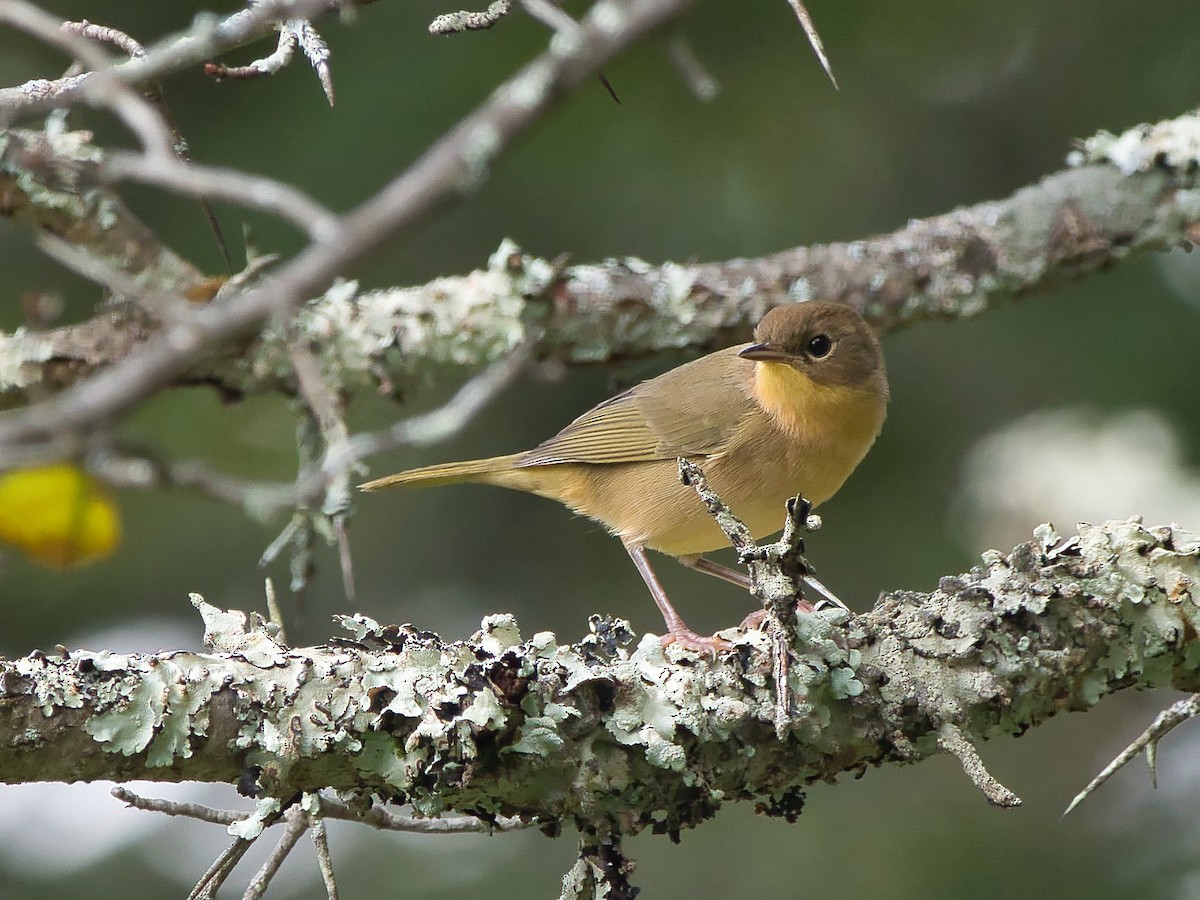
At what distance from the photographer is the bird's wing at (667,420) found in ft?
15.3

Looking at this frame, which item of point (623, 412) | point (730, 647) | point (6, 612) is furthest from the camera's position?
point (6, 612)

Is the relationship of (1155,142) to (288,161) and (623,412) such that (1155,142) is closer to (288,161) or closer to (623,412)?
(623,412)

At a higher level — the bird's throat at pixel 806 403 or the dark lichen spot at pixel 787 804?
the bird's throat at pixel 806 403

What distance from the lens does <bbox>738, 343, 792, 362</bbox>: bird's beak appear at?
4328 millimetres

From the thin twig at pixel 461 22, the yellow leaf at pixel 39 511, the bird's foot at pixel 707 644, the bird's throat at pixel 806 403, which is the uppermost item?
the bird's throat at pixel 806 403


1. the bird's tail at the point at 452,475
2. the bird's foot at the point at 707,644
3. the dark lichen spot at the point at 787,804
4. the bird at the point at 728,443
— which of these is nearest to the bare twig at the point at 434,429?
the bird's foot at the point at 707,644

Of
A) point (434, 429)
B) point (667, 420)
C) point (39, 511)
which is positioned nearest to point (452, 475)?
point (667, 420)

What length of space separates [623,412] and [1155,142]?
224cm

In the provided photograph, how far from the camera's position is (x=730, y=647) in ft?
9.77

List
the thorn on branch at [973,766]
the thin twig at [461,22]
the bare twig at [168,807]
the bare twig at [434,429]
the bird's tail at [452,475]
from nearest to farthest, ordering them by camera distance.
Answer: the bare twig at [434,429] → the thin twig at [461,22] → the thorn on branch at [973,766] → the bare twig at [168,807] → the bird's tail at [452,475]

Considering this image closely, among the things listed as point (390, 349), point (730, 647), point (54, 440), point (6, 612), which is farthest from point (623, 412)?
point (54, 440)

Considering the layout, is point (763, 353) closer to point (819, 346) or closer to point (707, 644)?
point (819, 346)

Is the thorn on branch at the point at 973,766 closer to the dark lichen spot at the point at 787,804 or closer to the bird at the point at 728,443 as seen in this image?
the dark lichen spot at the point at 787,804

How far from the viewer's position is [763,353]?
171 inches
